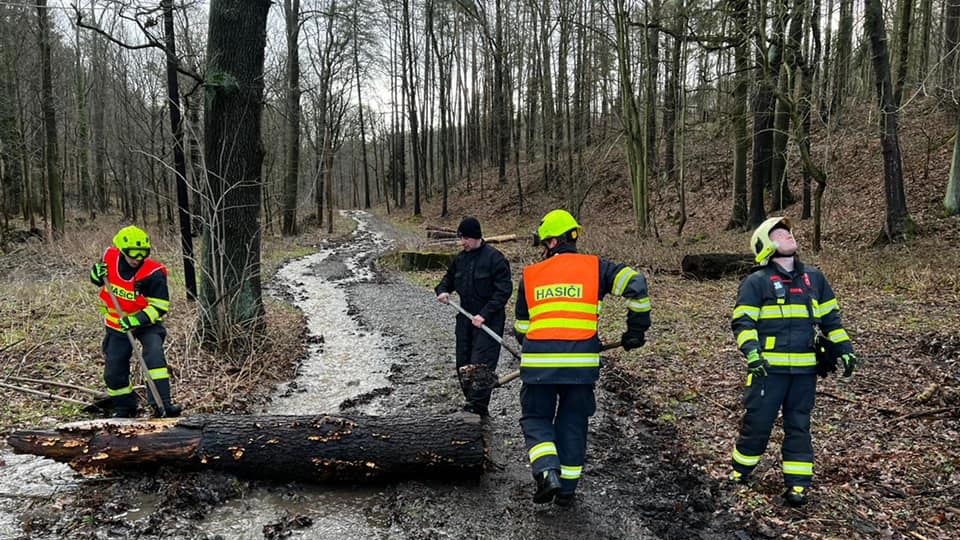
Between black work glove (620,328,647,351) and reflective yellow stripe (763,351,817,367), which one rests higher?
black work glove (620,328,647,351)

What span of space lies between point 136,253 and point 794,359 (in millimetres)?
5729

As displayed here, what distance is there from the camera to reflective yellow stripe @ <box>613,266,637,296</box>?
13.1 feet

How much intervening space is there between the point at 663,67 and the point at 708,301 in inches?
578

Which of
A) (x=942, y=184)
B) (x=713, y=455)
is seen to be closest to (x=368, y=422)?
(x=713, y=455)

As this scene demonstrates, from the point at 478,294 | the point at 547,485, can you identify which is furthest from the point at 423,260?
the point at 547,485

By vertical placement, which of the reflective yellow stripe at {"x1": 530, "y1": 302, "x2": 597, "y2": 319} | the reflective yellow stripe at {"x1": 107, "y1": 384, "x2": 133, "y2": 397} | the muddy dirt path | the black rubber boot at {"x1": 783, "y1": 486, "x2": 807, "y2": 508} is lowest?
the muddy dirt path

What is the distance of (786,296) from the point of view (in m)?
3.95

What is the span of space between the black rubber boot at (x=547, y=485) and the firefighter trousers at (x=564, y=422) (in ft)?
0.58

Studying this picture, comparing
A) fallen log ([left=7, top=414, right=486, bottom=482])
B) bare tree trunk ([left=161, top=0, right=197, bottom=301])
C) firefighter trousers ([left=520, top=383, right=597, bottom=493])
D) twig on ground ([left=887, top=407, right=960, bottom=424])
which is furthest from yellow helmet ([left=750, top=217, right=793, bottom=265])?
bare tree trunk ([left=161, top=0, right=197, bottom=301])

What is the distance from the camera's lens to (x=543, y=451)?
395 cm

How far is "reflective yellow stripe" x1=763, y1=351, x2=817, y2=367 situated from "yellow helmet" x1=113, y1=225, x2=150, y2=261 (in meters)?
5.52

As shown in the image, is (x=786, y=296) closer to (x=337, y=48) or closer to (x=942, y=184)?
(x=942, y=184)

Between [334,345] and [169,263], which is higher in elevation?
[169,263]

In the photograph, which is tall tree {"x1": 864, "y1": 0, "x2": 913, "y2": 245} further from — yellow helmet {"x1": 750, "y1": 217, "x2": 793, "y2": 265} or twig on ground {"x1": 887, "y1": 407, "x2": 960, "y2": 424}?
yellow helmet {"x1": 750, "y1": 217, "x2": 793, "y2": 265}
